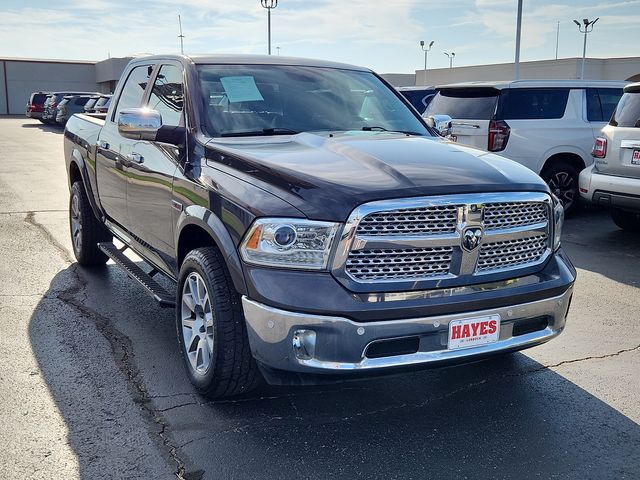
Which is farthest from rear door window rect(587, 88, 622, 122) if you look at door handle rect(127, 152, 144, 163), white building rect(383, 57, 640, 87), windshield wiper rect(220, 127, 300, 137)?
white building rect(383, 57, 640, 87)

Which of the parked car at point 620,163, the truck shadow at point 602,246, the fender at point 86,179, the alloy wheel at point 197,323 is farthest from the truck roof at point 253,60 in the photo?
the parked car at point 620,163

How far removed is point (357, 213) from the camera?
3.16 meters

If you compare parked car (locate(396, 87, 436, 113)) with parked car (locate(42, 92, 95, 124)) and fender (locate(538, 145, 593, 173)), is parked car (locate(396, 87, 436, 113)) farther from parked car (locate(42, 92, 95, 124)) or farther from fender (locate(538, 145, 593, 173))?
parked car (locate(42, 92, 95, 124))

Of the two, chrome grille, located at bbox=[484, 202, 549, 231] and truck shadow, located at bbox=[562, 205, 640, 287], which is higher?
chrome grille, located at bbox=[484, 202, 549, 231]

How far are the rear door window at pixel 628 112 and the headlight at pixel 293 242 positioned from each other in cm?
564

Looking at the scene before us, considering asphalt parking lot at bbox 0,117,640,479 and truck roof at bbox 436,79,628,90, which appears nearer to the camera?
asphalt parking lot at bbox 0,117,640,479

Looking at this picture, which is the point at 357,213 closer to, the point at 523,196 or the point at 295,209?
the point at 295,209

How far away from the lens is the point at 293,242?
10.5 feet

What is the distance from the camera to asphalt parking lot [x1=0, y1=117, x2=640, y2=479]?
325 cm

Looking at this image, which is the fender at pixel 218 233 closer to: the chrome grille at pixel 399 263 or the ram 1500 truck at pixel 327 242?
the ram 1500 truck at pixel 327 242

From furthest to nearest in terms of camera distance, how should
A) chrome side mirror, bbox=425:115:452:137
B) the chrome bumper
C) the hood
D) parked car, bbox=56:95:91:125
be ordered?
parked car, bbox=56:95:91:125, chrome side mirror, bbox=425:115:452:137, the hood, the chrome bumper

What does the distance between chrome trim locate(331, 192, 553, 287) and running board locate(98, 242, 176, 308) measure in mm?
1568

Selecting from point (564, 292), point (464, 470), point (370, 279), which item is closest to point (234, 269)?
point (370, 279)

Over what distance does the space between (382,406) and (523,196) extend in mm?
1355
